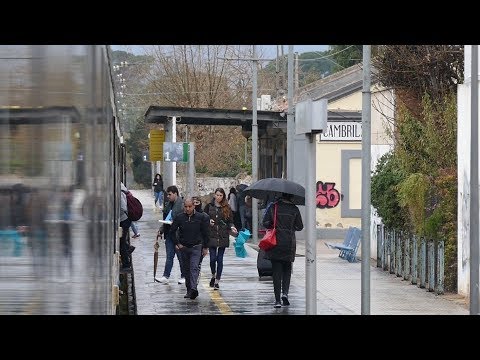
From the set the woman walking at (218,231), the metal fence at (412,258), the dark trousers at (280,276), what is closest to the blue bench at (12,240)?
the dark trousers at (280,276)

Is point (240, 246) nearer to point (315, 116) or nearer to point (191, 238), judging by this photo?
point (191, 238)

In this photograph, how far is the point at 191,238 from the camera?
16.6 m

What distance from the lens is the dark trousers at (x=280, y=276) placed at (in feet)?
51.4

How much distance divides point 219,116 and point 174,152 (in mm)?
4816

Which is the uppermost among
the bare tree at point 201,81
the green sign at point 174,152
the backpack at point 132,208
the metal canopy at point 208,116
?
the bare tree at point 201,81

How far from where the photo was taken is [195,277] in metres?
16.6

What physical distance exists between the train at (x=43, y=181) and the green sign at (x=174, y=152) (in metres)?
23.7

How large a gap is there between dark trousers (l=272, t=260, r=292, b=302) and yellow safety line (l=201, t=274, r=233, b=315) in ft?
2.52

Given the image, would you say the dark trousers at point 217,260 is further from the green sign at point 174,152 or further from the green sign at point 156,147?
the green sign at point 156,147

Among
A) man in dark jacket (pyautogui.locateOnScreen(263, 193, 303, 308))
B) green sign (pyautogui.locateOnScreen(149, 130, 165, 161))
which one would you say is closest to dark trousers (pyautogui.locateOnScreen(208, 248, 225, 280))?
man in dark jacket (pyautogui.locateOnScreen(263, 193, 303, 308))

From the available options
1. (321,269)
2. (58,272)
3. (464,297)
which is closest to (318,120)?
(58,272)

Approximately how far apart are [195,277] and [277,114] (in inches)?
701

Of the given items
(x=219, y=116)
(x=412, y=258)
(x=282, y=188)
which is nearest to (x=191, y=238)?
(x=282, y=188)
